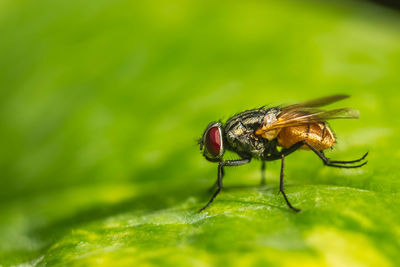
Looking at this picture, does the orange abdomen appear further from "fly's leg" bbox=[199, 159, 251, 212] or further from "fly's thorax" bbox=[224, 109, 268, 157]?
"fly's leg" bbox=[199, 159, 251, 212]

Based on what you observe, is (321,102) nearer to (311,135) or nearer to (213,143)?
(311,135)

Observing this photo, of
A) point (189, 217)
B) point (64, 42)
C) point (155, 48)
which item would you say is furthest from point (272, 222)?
point (64, 42)

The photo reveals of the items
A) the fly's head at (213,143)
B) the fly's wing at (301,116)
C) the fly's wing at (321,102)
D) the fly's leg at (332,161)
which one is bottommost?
the fly's leg at (332,161)

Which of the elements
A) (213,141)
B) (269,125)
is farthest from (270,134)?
(213,141)

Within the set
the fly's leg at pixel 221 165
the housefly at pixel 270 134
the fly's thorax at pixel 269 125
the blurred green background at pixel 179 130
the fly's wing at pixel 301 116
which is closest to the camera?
the blurred green background at pixel 179 130

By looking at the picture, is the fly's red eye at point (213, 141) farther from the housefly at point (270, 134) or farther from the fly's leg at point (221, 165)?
the fly's leg at point (221, 165)

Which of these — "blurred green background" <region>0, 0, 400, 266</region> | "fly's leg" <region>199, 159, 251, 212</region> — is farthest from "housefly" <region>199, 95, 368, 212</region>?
"blurred green background" <region>0, 0, 400, 266</region>

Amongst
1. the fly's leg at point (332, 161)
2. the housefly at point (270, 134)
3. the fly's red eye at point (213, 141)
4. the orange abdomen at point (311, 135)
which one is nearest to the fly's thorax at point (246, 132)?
the housefly at point (270, 134)
